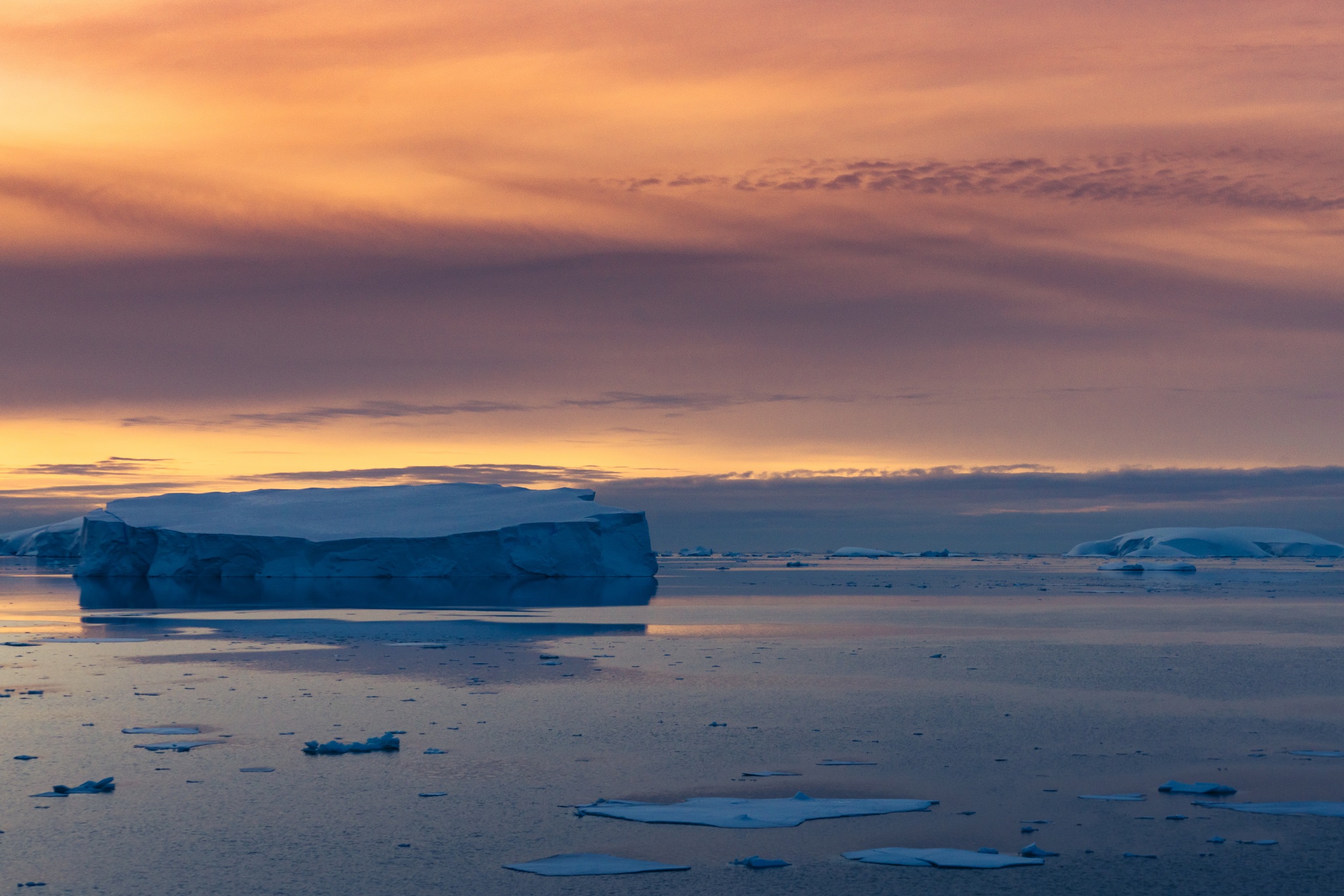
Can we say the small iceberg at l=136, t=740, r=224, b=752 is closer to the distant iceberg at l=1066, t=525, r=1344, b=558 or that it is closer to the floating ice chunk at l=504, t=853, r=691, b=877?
the floating ice chunk at l=504, t=853, r=691, b=877

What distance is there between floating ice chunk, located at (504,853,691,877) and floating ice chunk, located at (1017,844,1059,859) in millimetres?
1487

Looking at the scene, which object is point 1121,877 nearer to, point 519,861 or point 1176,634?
point 519,861

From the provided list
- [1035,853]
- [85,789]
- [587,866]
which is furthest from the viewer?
[85,789]

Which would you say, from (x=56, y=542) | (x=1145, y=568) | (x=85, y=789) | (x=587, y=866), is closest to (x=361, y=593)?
(x=85, y=789)

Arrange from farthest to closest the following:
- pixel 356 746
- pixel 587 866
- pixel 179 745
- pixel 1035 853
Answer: pixel 179 745 → pixel 356 746 → pixel 1035 853 → pixel 587 866

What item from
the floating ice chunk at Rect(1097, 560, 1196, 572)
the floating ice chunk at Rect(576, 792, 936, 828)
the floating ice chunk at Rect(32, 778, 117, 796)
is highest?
the floating ice chunk at Rect(32, 778, 117, 796)

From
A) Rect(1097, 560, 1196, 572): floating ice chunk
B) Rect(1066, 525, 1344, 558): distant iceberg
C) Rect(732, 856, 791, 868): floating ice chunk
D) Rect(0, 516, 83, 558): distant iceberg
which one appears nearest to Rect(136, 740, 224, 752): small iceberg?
Rect(732, 856, 791, 868): floating ice chunk

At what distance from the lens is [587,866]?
5.23 m

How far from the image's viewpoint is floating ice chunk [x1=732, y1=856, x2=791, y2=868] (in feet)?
17.2

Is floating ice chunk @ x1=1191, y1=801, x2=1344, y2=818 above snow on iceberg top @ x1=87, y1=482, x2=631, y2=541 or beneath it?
beneath

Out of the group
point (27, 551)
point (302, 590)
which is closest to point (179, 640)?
point (302, 590)

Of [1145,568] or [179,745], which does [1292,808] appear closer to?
[179,745]

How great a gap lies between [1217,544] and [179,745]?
324ft

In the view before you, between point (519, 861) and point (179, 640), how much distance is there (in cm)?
1255
